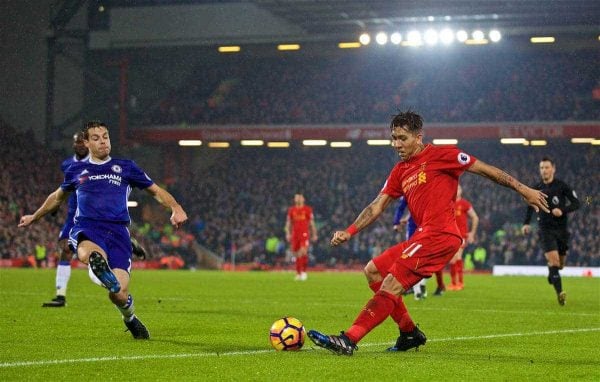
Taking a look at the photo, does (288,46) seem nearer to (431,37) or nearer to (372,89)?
(372,89)

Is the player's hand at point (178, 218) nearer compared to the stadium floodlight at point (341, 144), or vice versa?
the player's hand at point (178, 218)

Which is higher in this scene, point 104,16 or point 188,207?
point 104,16

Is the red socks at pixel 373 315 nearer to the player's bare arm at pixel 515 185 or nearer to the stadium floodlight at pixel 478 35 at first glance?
the player's bare arm at pixel 515 185

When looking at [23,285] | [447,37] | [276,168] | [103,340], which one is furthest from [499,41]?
[103,340]

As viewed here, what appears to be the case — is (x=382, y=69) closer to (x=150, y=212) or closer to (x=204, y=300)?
(x=150, y=212)

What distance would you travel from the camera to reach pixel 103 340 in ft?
33.8

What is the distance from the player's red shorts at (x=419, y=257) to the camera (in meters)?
8.92

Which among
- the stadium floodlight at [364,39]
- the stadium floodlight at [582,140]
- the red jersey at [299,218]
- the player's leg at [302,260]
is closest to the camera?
the player's leg at [302,260]

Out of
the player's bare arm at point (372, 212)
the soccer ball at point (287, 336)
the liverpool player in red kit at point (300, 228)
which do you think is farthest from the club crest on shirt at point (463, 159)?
the liverpool player in red kit at point (300, 228)

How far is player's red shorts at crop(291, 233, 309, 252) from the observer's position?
1228 inches

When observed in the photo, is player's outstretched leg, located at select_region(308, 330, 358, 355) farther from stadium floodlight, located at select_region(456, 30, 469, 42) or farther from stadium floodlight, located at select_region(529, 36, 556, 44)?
stadium floodlight, located at select_region(529, 36, 556, 44)

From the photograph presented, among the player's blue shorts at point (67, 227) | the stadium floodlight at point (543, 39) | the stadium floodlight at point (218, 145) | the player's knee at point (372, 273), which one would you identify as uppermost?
the stadium floodlight at point (543, 39)

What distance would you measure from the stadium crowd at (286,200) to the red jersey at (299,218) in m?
11.8

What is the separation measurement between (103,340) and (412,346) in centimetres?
299
